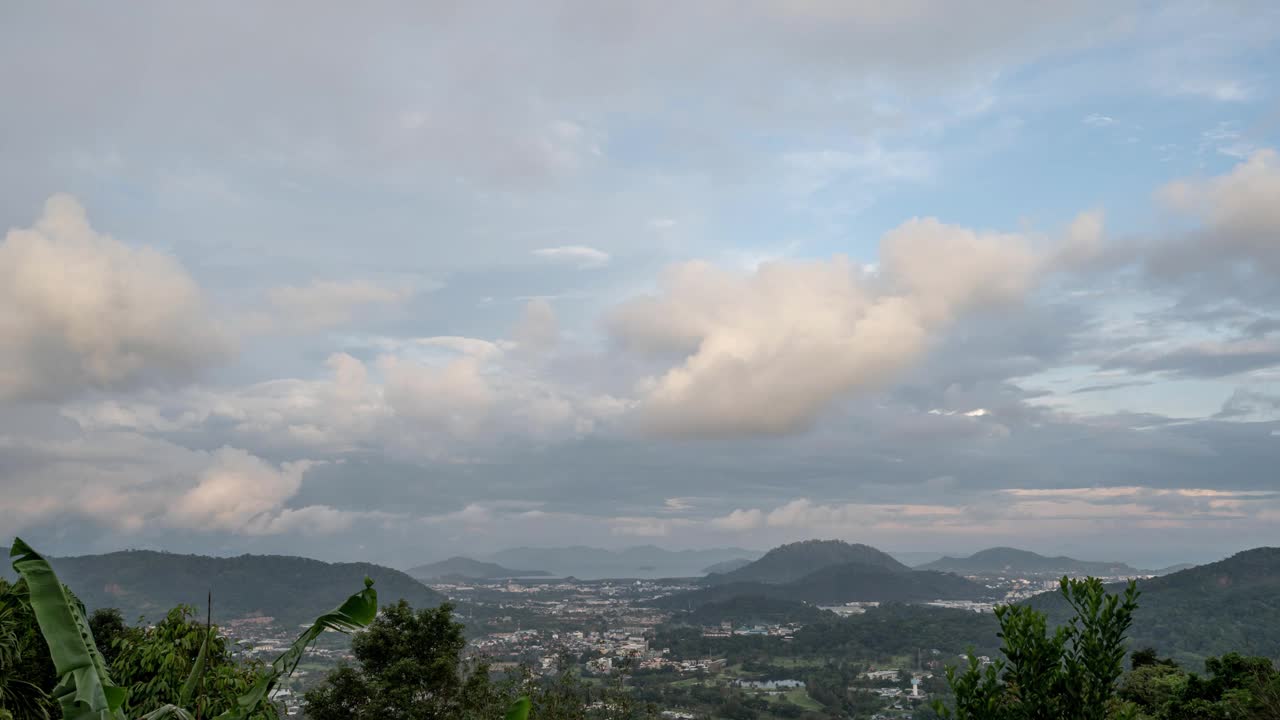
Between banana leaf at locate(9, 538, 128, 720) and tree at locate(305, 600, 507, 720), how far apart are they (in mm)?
23557

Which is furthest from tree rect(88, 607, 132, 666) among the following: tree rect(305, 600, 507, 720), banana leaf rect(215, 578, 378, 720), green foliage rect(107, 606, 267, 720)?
banana leaf rect(215, 578, 378, 720)

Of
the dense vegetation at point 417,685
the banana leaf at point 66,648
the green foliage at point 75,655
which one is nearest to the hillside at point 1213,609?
the dense vegetation at point 417,685

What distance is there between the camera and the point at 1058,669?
7969mm

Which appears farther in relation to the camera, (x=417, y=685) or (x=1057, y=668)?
(x=417, y=685)

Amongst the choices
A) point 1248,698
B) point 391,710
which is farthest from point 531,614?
point 1248,698

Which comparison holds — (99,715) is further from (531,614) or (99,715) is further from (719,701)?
(531,614)

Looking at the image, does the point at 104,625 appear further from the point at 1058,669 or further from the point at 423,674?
the point at 1058,669

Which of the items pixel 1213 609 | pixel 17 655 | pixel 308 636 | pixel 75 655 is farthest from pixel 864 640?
pixel 75 655

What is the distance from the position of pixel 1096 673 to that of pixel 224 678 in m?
13.9

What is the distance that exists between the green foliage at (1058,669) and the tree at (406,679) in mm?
24661

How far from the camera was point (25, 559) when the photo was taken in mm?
7859

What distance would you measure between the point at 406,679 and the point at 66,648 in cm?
2491

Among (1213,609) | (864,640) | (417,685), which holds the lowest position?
(864,640)

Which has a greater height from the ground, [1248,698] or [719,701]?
[1248,698]
